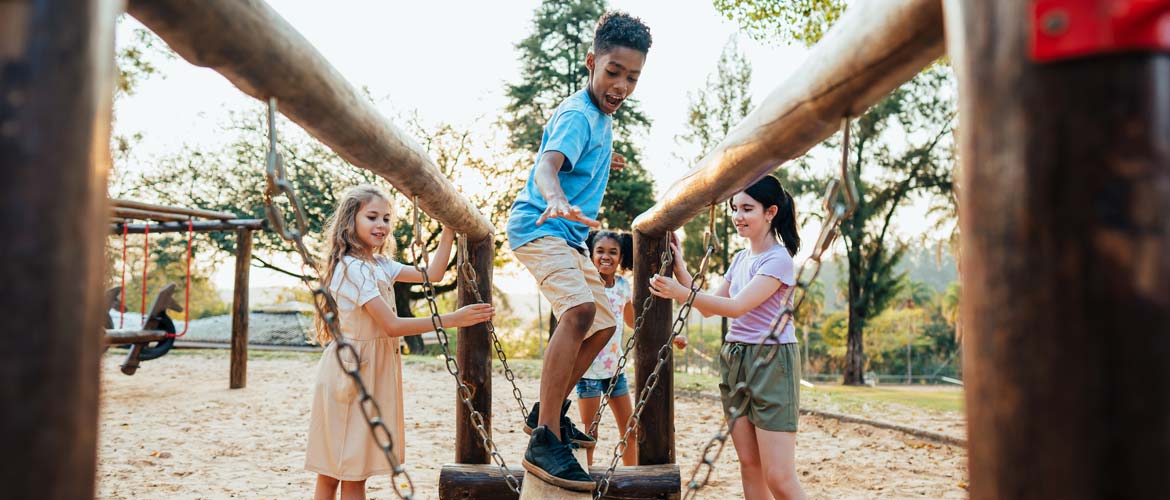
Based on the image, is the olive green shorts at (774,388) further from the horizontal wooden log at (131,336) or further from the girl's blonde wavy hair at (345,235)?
the horizontal wooden log at (131,336)

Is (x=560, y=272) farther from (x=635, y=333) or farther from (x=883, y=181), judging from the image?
(x=883, y=181)

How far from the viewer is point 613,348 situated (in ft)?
14.1

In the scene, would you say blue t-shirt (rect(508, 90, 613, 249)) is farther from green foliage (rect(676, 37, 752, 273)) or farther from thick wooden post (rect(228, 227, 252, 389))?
green foliage (rect(676, 37, 752, 273))

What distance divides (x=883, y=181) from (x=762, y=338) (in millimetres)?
20909

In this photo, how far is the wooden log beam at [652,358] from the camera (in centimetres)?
352

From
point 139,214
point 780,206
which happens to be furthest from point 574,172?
point 139,214

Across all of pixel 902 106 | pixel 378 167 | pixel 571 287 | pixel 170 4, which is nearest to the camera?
pixel 170 4

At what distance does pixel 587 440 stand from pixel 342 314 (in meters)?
1.09

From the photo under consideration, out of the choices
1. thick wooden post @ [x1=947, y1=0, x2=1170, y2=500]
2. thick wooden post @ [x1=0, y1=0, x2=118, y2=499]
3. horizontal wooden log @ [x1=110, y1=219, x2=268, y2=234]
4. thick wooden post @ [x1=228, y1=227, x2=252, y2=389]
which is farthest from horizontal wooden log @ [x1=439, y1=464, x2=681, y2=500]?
thick wooden post @ [x1=228, y1=227, x2=252, y2=389]

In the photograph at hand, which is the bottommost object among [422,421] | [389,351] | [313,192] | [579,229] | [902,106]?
[422,421]

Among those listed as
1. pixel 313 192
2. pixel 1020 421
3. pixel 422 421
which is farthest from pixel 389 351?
pixel 313 192

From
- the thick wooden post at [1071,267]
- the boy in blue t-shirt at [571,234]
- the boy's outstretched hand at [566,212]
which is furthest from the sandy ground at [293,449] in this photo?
the thick wooden post at [1071,267]

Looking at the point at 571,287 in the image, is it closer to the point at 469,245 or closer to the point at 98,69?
the point at 469,245

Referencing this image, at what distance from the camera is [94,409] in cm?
80
